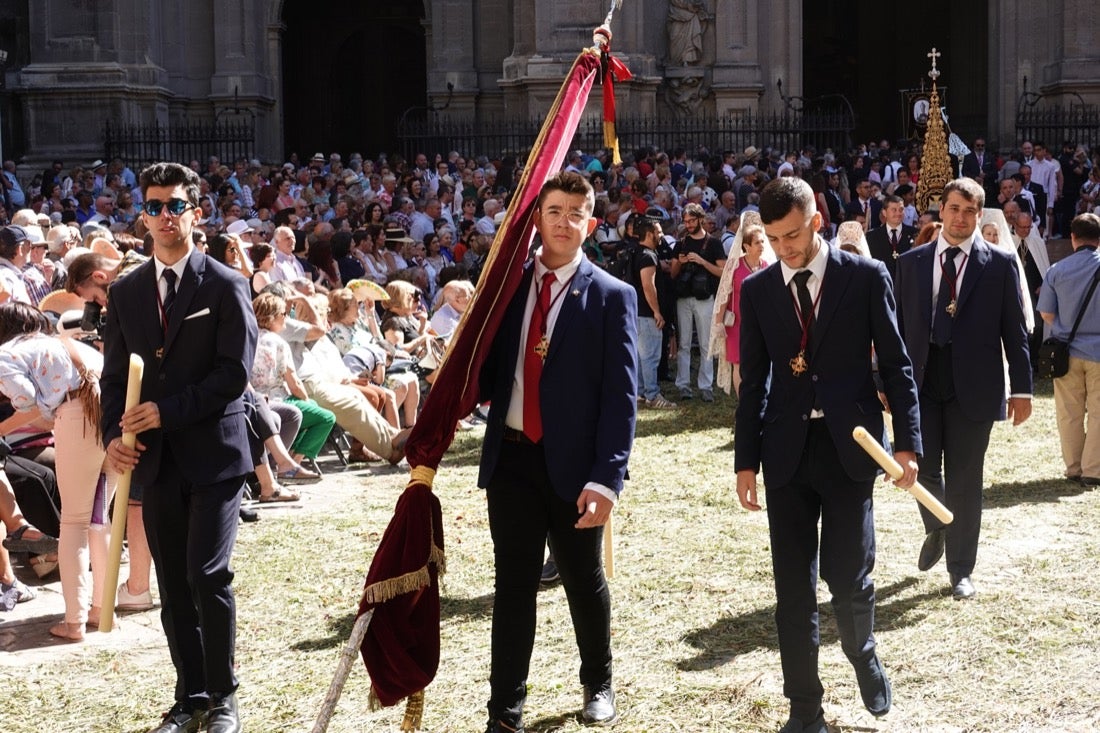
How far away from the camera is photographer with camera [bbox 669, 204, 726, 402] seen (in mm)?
15586

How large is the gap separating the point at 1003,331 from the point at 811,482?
8.00 feet

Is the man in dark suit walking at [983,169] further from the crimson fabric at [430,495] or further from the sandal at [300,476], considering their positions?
the crimson fabric at [430,495]

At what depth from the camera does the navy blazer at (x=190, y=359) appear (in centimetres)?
577

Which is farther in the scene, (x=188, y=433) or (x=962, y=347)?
(x=962, y=347)

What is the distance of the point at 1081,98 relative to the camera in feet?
95.0

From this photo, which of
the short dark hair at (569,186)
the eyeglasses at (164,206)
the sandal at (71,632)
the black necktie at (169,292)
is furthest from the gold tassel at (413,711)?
the sandal at (71,632)

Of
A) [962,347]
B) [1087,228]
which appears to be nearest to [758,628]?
[962,347]

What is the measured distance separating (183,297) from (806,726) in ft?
9.35

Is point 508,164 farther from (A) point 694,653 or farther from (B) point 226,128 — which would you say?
(A) point 694,653

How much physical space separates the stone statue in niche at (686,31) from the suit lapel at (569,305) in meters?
24.4

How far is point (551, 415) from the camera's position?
5527 mm

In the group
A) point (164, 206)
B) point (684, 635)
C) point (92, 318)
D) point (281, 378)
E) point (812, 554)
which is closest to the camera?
point (812, 554)

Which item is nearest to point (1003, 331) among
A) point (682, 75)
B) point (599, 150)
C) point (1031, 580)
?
point (1031, 580)

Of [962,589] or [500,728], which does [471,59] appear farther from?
[500,728]
